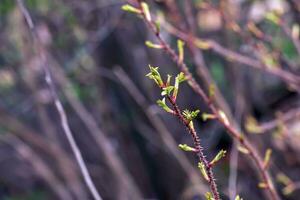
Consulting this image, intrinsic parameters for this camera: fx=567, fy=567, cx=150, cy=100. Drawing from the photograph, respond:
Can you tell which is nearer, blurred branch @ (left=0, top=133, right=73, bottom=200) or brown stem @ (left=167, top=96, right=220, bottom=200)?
brown stem @ (left=167, top=96, right=220, bottom=200)

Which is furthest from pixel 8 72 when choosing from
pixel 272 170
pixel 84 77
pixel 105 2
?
pixel 272 170

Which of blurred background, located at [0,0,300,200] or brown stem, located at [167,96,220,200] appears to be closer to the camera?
brown stem, located at [167,96,220,200]

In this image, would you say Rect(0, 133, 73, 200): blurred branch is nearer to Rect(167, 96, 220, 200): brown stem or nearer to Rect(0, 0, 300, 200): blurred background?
Rect(0, 0, 300, 200): blurred background

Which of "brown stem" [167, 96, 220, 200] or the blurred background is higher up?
"brown stem" [167, 96, 220, 200]

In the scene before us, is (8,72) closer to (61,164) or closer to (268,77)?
(61,164)

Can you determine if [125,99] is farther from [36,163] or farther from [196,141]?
[196,141]

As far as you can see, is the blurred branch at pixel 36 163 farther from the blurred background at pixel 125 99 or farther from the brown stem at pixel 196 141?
the brown stem at pixel 196 141

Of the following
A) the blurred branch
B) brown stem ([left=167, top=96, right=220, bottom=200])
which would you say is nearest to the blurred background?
the blurred branch

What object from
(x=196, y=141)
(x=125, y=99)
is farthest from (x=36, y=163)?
(x=196, y=141)
